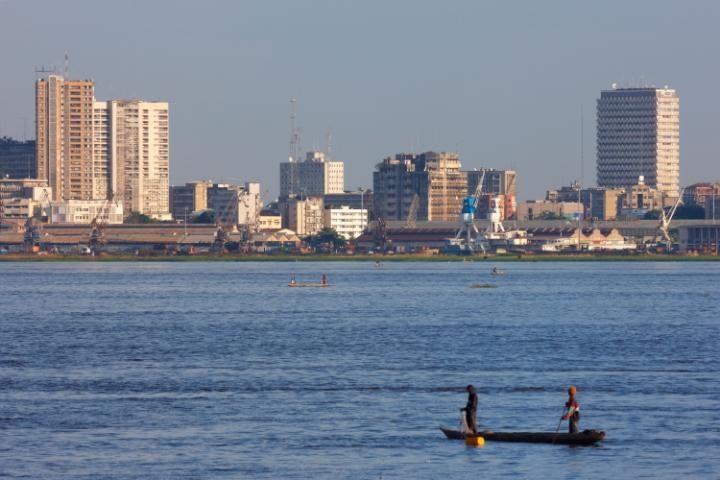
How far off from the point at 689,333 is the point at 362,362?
2893 cm

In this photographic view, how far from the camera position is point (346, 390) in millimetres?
67312

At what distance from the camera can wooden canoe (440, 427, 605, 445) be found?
2077 inches

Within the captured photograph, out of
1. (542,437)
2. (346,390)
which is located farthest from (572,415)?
(346,390)

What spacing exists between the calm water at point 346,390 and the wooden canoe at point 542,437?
41 cm

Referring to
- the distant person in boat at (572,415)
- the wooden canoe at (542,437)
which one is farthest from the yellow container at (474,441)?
the distant person in boat at (572,415)

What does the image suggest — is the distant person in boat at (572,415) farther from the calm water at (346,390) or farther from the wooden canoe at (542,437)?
the calm water at (346,390)

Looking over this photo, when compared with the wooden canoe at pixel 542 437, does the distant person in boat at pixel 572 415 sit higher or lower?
higher

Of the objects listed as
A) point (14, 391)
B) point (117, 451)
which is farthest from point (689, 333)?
point (117, 451)

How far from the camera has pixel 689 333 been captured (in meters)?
101

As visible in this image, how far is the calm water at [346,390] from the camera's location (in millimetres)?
50188

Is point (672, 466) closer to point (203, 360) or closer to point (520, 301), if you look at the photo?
point (203, 360)

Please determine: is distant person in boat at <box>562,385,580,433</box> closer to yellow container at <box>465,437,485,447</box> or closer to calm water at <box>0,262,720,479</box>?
calm water at <box>0,262,720,479</box>

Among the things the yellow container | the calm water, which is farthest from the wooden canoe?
the calm water

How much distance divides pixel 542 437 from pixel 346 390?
Result: 15599mm
